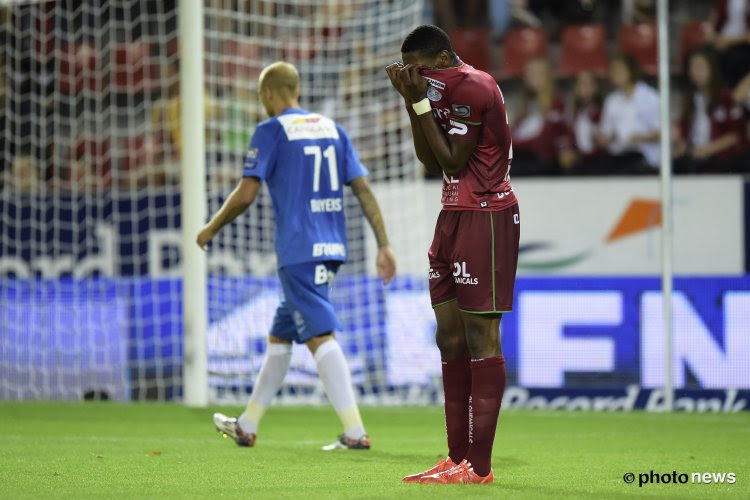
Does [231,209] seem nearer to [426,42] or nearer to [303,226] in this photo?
[303,226]

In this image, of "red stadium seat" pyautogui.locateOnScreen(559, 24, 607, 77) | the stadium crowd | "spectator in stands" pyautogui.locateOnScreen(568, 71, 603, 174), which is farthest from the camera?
"red stadium seat" pyautogui.locateOnScreen(559, 24, 607, 77)

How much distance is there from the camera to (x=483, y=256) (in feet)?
16.4


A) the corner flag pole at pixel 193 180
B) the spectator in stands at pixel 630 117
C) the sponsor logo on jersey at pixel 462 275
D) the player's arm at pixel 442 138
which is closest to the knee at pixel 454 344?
the sponsor logo on jersey at pixel 462 275

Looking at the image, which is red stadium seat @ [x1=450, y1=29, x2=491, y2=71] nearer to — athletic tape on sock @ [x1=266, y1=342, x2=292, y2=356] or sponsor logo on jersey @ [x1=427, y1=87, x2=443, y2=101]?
athletic tape on sock @ [x1=266, y1=342, x2=292, y2=356]

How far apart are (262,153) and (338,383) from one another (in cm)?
125

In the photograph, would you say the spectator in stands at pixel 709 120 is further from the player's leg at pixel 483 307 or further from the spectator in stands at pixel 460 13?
the player's leg at pixel 483 307

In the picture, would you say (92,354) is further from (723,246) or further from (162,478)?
(723,246)

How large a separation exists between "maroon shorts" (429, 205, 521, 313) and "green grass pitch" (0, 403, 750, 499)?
73cm

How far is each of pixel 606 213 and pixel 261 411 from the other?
6.04 metres

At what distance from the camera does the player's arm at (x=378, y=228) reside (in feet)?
21.8

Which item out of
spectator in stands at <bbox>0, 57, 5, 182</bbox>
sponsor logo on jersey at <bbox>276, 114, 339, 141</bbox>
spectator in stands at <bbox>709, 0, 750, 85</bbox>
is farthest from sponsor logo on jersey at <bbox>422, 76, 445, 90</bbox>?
spectator in stands at <bbox>709, 0, 750, 85</bbox>

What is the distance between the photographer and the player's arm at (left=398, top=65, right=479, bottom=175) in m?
4.94

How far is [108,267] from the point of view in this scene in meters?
11.2

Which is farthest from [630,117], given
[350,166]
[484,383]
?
[484,383]
